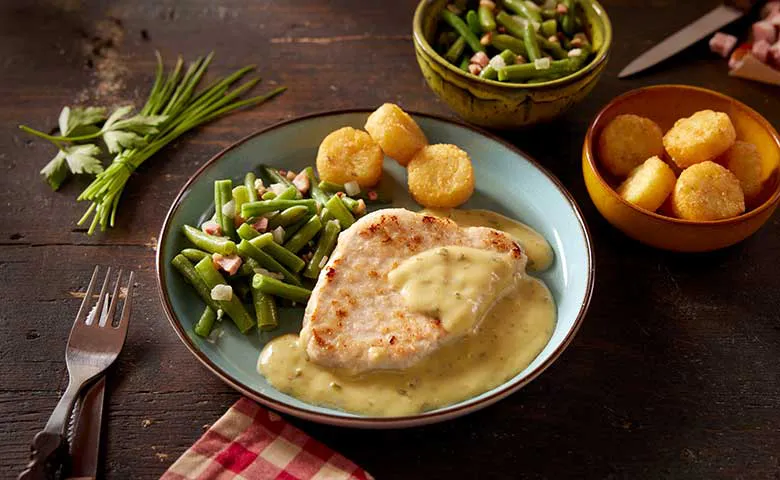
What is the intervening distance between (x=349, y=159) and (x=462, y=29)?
1.01 m

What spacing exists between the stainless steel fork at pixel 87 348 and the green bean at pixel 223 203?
1.42 ft

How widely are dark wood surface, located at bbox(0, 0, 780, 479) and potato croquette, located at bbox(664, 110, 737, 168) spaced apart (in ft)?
1.53

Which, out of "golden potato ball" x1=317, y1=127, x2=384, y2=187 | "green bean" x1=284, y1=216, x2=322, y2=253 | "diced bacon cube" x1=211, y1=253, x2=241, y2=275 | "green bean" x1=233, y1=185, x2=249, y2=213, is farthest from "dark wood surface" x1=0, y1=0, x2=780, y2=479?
"golden potato ball" x1=317, y1=127, x2=384, y2=187

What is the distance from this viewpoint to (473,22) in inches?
157

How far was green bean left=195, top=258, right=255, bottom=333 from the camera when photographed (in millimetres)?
3012

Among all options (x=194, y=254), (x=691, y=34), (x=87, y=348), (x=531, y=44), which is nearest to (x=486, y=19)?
(x=531, y=44)

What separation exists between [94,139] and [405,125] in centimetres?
167

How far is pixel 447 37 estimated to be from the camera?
4.03 m

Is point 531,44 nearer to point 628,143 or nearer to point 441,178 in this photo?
point 628,143

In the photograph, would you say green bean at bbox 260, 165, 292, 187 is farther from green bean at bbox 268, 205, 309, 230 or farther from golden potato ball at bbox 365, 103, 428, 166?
golden potato ball at bbox 365, 103, 428, 166

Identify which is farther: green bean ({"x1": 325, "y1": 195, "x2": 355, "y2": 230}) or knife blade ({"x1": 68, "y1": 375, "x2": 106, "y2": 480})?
green bean ({"x1": 325, "y1": 195, "x2": 355, "y2": 230})

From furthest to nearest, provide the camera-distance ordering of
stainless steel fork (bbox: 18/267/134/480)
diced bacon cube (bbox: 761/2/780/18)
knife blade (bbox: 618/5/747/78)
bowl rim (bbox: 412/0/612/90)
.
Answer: diced bacon cube (bbox: 761/2/780/18) < knife blade (bbox: 618/5/747/78) < bowl rim (bbox: 412/0/612/90) < stainless steel fork (bbox: 18/267/134/480)

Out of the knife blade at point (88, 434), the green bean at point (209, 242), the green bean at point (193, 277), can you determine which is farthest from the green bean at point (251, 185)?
the knife blade at point (88, 434)

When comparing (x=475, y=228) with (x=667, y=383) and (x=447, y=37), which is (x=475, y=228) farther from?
(x=447, y=37)
